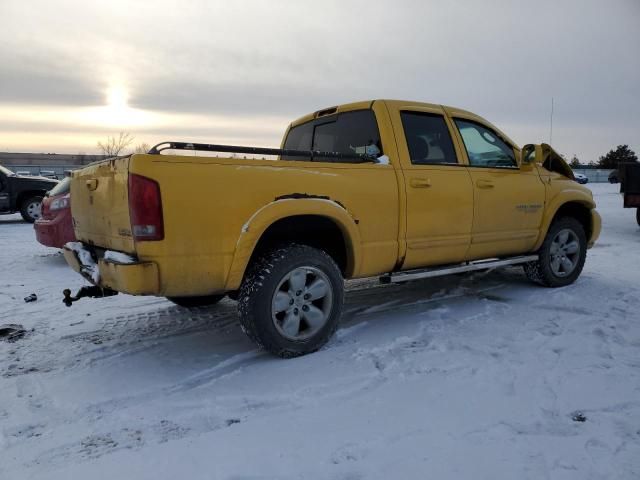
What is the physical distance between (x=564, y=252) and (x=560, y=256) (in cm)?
8

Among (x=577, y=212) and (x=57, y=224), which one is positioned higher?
(x=577, y=212)

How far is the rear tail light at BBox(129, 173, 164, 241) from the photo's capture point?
2949 millimetres

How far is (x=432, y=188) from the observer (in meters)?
4.19

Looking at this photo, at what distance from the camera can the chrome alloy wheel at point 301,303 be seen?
343cm

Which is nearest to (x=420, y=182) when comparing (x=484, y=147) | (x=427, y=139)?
(x=427, y=139)

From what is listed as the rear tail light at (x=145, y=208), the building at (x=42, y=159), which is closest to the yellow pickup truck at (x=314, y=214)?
the rear tail light at (x=145, y=208)

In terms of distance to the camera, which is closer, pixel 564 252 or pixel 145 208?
pixel 145 208

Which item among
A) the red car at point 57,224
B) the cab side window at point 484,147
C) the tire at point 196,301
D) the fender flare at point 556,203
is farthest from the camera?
the red car at point 57,224

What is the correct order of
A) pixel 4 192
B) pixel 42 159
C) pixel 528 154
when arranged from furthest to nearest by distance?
1. pixel 42 159
2. pixel 4 192
3. pixel 528 154

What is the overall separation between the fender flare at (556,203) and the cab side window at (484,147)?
644mm

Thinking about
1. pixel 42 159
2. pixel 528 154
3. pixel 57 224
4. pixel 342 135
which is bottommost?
pixel 57 224

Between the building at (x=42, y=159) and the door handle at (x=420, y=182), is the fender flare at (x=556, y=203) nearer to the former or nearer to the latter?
the door handle at (x=420, y=182)

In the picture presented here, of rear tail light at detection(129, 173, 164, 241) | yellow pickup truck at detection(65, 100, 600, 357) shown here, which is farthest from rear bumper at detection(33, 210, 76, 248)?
rear tail light at detection(129, 173, 164, 241)

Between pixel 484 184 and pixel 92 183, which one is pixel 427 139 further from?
pixel 92 183
